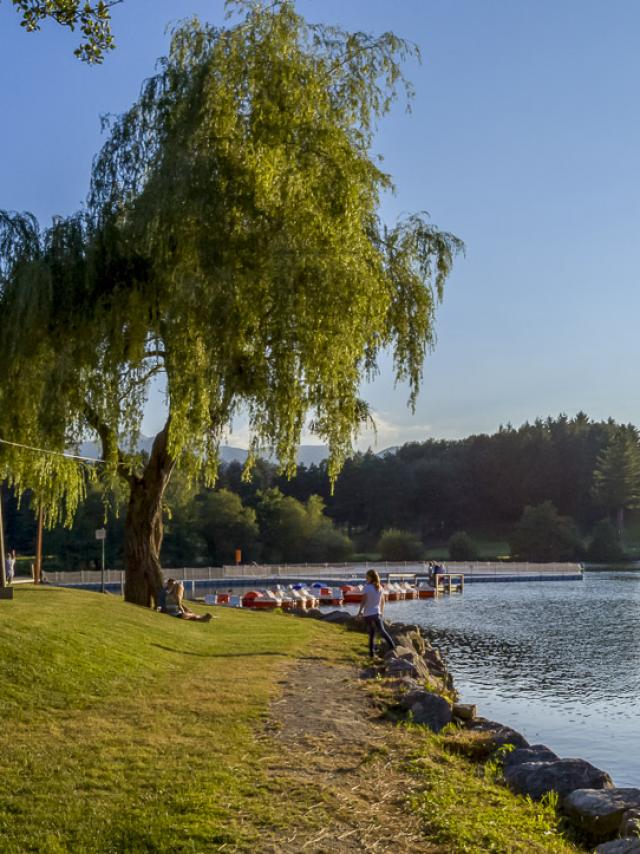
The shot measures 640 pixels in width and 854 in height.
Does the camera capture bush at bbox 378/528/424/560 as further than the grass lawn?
Yes

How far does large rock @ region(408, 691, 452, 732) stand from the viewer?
11.5 m

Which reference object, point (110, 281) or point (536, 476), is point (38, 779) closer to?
point (110, 281)

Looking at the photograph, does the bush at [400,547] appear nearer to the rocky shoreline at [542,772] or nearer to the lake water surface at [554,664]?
the lake water surface at [554,664]

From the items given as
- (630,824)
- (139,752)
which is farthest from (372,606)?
(630,824)

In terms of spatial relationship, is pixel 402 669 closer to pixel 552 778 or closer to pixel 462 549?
pixel 552 778

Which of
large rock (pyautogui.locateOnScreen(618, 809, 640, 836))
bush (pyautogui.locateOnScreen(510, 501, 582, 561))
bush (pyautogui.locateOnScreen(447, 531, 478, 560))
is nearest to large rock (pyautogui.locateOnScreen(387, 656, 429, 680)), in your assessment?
large rock (pyautogui.locateOnScreen(618, 809, 640, 836))

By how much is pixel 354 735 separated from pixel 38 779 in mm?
3785

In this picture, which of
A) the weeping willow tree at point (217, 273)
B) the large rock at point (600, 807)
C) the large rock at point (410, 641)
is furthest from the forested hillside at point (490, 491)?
the large rock at point (600, 807)

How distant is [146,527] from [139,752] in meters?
13.1

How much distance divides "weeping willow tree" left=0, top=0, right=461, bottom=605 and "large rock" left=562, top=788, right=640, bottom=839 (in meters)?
9.42

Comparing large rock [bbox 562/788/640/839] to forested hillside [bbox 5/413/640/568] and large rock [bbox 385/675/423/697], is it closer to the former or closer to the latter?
large rock [bbox 385/675/423/697]

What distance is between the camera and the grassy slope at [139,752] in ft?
21.5

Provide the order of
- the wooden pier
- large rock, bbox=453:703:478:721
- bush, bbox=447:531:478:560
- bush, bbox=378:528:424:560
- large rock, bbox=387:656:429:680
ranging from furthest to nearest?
bush, bbox=447:531:478:560 → bush, bbox=378:528:424:560 → the wooden pier → large rock, bbox=387:656:429:680 → large rock, bbox=453:703:478:721

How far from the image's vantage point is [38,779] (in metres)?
7.50
